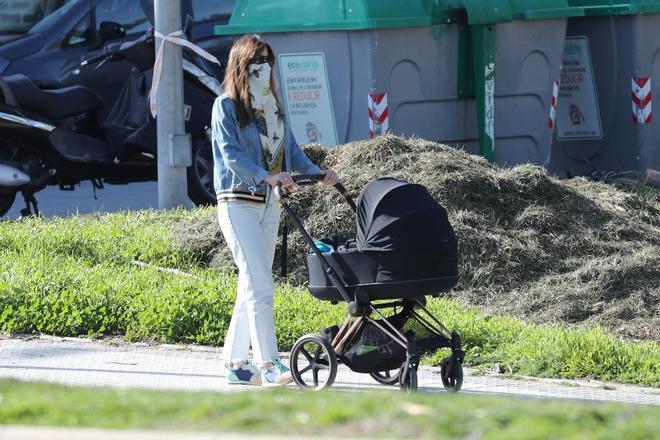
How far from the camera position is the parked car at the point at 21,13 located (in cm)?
1611

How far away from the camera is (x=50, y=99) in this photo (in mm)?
11953

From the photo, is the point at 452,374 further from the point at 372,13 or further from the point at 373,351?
the point at 372,13

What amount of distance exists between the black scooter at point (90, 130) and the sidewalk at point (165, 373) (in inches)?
165

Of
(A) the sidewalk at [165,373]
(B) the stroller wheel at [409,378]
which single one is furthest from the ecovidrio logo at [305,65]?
(B) the stroller wheel at [409,378]

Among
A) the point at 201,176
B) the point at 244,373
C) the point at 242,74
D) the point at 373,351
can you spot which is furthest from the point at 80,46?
the point at 373,351

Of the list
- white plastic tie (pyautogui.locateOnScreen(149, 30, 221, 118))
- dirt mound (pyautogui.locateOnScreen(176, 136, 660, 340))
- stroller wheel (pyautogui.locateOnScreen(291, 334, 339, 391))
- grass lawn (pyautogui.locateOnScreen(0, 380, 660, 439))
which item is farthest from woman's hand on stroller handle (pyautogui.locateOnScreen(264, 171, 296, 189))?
white plastic tie (pyautogui.locateOnScreen(149, 30, 221, 118))

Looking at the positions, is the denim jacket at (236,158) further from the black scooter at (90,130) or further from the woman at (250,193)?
the black scooter at (90,130)

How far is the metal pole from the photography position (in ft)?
37.0

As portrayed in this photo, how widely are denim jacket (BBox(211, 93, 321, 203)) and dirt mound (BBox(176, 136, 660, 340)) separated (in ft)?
7.92

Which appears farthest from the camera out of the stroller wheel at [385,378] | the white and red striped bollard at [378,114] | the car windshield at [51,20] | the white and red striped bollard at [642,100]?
the car windshield at [51,20]

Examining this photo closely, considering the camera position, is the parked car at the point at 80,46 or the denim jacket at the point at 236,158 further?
the parked car at the point at 80,46

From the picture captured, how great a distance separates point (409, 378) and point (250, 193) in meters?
1.16

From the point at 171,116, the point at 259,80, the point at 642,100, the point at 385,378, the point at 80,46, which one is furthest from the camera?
the point at 80,46

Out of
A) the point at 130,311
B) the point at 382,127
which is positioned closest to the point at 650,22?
the point at 382,127
